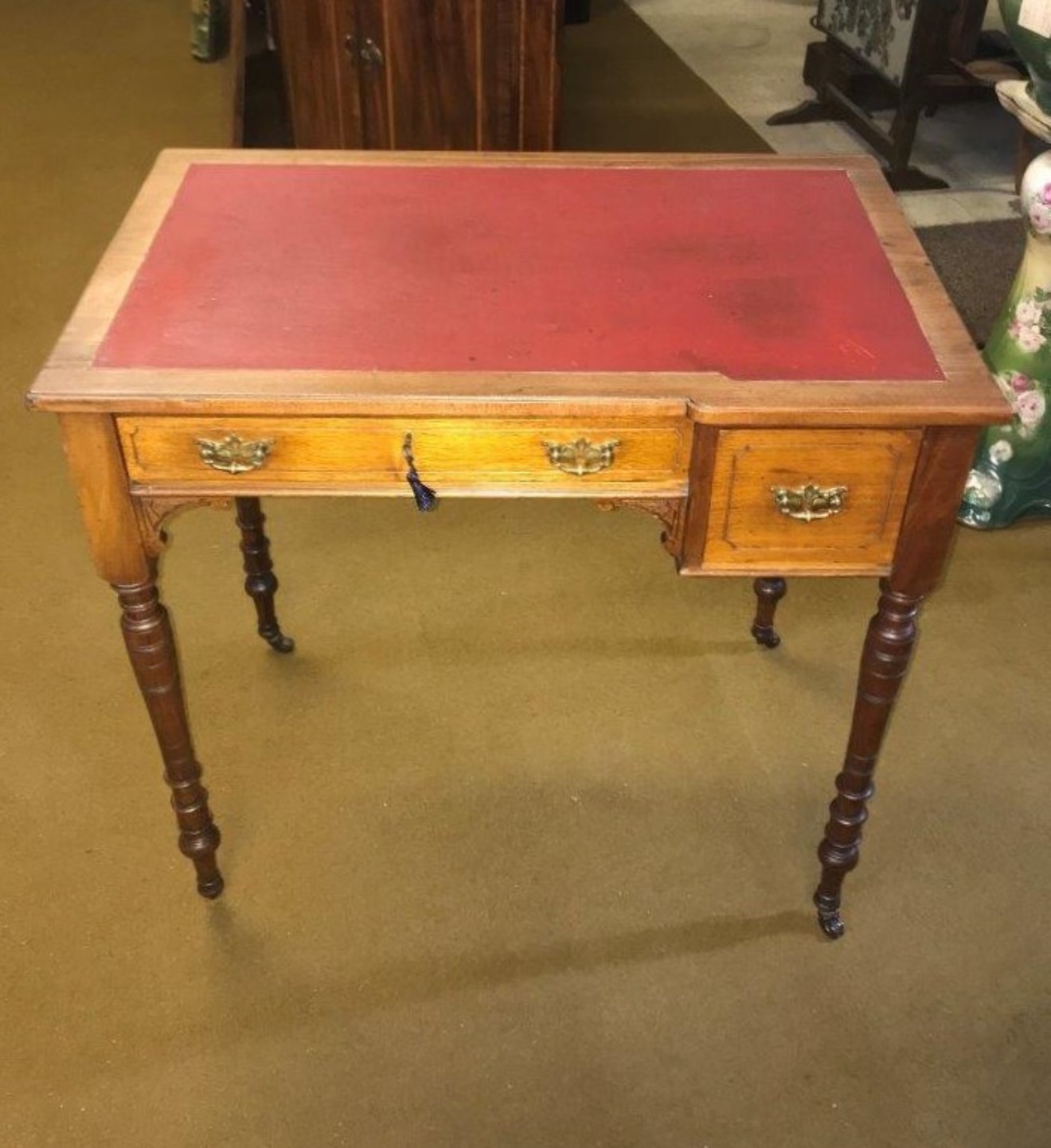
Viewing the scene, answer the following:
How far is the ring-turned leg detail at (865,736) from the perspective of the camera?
1570 mm

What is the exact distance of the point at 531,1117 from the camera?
1688 millimetres

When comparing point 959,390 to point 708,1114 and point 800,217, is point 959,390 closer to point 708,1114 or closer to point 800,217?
point 800,217

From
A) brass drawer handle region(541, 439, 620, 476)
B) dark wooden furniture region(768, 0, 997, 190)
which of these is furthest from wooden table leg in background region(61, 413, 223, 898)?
dark wooden furniture region(768, 0, 997, 190)

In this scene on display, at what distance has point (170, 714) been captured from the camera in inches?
66.3

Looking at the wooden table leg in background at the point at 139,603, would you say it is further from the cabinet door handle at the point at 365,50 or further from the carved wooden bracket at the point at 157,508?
the cabinet door handle at the point at 365,50

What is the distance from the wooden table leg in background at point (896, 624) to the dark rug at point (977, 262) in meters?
1.89

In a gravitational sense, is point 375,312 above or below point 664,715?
above

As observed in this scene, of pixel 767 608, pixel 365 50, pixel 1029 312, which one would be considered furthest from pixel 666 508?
pixel 365 50

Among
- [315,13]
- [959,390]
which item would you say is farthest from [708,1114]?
[315,13]

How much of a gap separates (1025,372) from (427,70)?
4.84ft

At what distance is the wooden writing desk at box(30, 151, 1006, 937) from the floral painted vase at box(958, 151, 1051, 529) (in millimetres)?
871

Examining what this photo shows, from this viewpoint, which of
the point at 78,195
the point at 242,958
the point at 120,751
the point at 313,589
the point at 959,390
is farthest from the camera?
the point at 78,195

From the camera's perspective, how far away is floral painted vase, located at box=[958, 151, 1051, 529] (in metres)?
2.42

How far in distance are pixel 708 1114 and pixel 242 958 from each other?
709 mm
